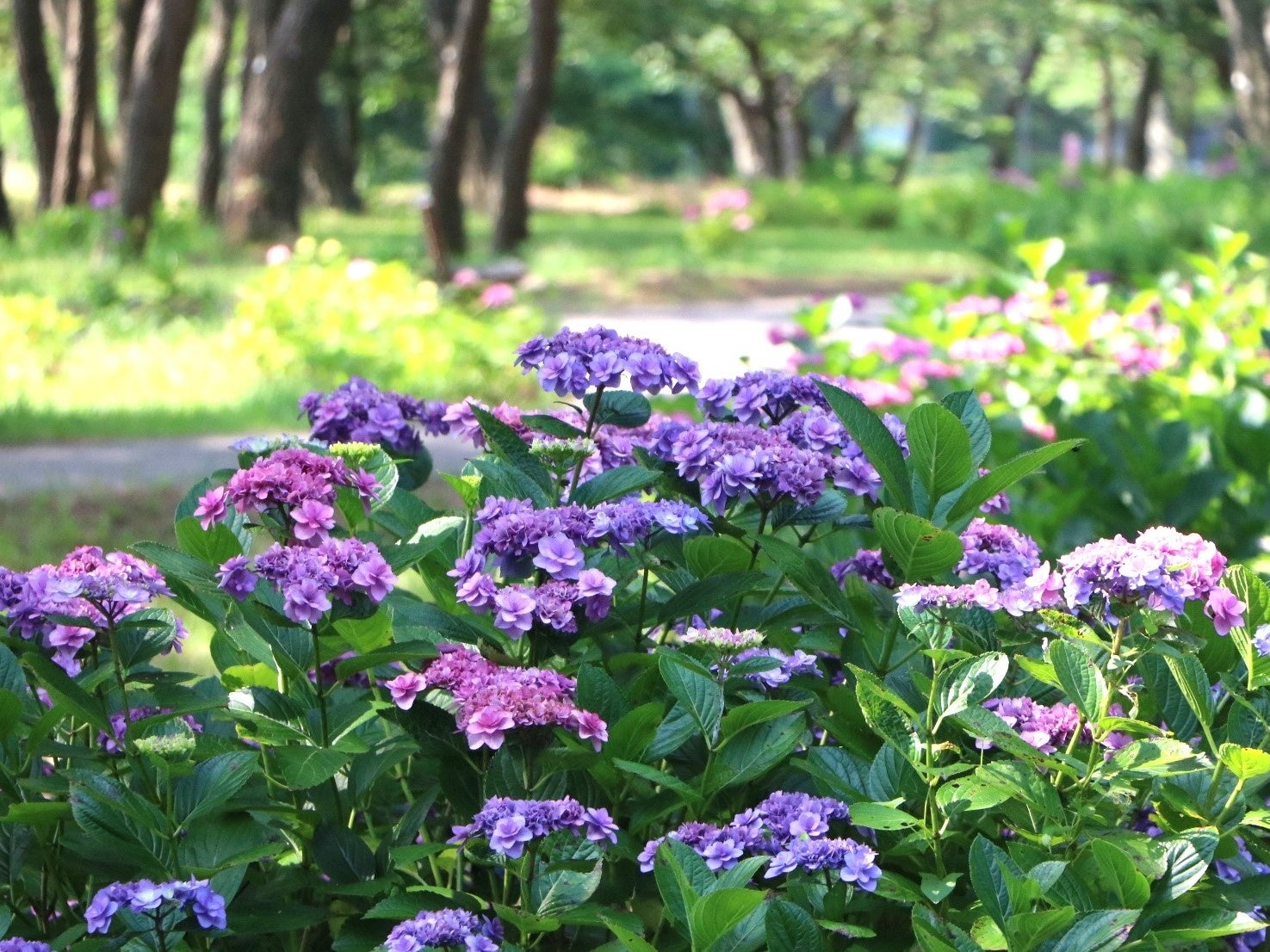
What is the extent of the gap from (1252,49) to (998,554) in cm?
931

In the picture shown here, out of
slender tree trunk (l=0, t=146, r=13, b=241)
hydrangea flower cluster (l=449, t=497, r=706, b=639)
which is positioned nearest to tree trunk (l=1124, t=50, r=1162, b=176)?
slender tree trunk (l=0, t=146, r=13, b=241)

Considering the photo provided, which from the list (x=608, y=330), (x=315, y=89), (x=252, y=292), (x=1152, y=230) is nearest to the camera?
(x=608, y=330)

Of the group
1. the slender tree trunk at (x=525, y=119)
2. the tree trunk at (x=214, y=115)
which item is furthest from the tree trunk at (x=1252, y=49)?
the tree trunk at (x=214, y=115)

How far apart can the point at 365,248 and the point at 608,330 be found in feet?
49.3

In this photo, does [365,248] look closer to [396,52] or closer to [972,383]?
[396,52]

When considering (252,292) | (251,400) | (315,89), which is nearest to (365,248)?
(315,89)

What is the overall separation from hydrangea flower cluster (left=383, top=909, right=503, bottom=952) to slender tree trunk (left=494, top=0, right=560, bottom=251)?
581 inches

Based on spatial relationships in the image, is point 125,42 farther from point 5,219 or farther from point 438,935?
point 438,935

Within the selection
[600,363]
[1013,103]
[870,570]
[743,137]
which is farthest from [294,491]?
[1013,103]

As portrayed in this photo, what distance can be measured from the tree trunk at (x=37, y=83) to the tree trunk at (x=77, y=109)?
0.15 metres

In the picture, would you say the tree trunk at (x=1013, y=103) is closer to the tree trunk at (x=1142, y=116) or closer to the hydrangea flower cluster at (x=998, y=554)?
the tree trunk at (x=1142, y=116)

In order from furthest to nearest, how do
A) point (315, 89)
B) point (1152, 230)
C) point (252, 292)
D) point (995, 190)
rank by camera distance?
1. point (995, 190)
2. point (315, 89)
3. point (1152, 230)
4. point (252, 292)

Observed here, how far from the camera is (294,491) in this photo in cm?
171

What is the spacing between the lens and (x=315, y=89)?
14609 mm
